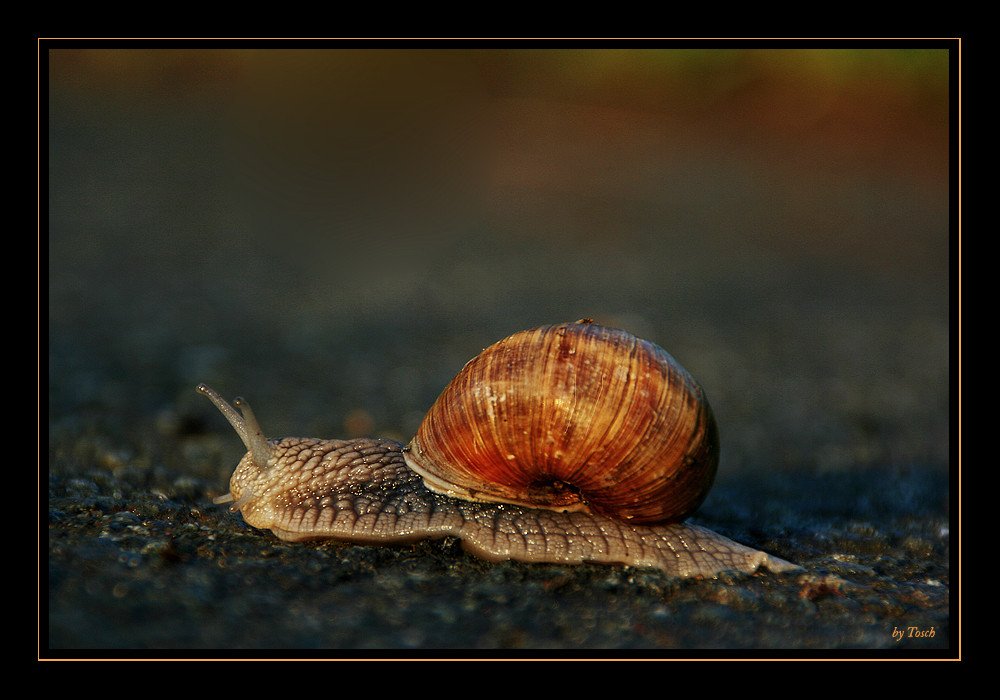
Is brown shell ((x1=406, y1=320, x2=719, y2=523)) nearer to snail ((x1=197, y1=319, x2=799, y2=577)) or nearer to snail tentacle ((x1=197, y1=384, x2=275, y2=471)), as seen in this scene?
snail ((x1=197, y1=319, x2=799, y2=577))

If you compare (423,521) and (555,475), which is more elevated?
(555,475)

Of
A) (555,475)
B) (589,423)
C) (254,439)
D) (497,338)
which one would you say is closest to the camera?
(589,423)

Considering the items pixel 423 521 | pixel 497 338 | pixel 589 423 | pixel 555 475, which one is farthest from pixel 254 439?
pixel 497 338

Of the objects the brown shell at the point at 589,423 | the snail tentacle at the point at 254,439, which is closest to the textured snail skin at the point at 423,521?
the snail tentacle at the point at 254,439

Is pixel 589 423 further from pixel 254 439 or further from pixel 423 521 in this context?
pixel 254 439

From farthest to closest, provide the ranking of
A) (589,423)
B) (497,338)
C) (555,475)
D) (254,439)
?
1. (497,338)
2. (254,439)
3. (555,475)
4. (589,423)

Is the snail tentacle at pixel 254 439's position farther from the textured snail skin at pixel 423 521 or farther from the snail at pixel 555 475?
the snail at pixel 555 475

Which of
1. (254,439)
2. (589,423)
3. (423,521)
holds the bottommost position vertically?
(423,521)

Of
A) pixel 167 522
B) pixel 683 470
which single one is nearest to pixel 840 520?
pixel 683 470

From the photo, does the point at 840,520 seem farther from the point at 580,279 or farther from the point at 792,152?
the point at 792,152
